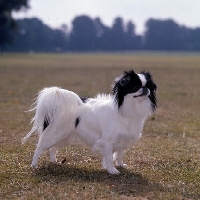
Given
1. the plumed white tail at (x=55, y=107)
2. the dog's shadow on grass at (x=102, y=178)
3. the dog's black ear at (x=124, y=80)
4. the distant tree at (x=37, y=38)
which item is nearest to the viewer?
the dog's shadow on grass at (x=102, y=178)

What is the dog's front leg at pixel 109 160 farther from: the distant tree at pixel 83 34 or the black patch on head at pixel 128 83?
the distant tree at pixel 83 34

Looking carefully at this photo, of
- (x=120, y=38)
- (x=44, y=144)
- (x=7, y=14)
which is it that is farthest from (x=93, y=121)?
(x=7, y=14)

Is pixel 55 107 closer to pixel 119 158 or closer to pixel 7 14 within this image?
pixel 119 158

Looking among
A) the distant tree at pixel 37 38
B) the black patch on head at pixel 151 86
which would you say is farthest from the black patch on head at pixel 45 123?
the distant tree at pixel 37 38

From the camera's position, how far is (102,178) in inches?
261

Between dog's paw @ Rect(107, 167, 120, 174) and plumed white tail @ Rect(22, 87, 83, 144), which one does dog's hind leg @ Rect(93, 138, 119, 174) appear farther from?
plumed white tail @ Rect(22, 87, 83, 144)

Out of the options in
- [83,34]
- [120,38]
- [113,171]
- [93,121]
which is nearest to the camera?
[113,171]

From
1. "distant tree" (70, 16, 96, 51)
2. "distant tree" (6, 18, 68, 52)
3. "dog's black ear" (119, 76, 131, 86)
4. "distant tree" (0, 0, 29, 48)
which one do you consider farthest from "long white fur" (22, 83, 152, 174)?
"distant tree" (0, 0, 29, 48)

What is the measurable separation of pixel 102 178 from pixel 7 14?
61.4m

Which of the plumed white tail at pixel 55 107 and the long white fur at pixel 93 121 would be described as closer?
the long white fur at pixel 93 121

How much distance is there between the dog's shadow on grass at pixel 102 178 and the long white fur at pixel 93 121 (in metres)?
0.21

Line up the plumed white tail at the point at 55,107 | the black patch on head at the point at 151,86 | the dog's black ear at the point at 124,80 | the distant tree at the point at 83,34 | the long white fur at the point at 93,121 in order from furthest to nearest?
the distant tree at the point at 83,34 < the plumed white tail at the point at 55,107 < the long white fur at the point at 93,121 < the black patch on head at the point at 151,86 < the dog's black ear at the point at 124,80

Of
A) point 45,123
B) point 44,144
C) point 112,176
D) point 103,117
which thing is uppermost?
point 103,117

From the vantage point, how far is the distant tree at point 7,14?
64438 millimetres
